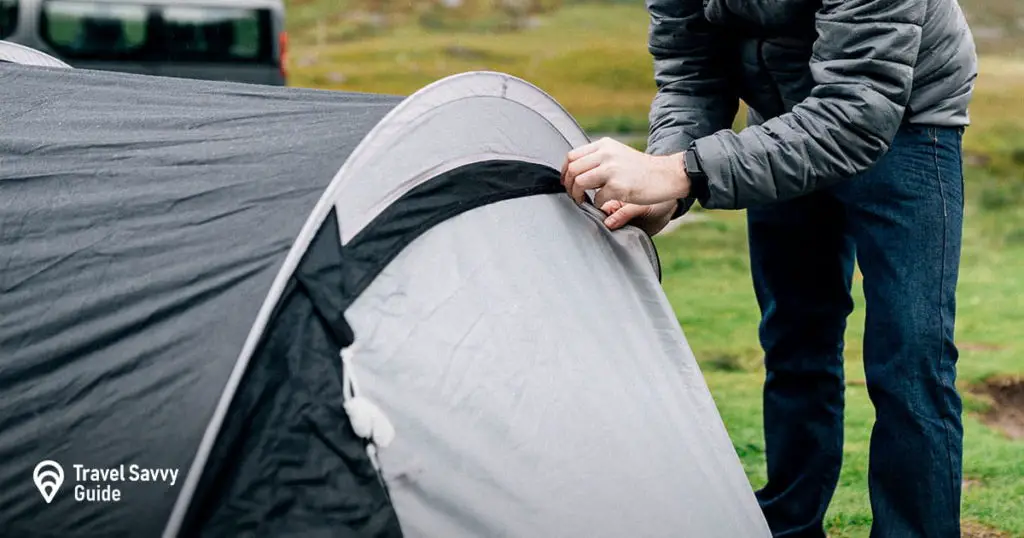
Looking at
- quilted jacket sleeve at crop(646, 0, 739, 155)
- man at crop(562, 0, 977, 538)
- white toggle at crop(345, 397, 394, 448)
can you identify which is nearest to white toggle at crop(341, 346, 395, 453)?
white toggle at crop(345, 397, 394, 448)

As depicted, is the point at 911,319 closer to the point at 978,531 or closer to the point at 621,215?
the point at 621,215

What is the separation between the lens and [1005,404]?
466 centimetres

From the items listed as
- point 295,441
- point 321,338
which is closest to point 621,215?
point 321,338

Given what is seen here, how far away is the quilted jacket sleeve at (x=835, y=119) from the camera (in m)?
2.26

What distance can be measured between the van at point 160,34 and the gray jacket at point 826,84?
732 centimetres

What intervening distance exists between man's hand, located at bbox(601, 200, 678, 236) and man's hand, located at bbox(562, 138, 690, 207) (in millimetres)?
71

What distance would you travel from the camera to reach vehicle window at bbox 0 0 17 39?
9.28m

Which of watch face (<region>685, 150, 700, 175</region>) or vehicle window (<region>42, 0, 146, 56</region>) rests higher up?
watch face (<region>685, 150, 700, 175</region>)

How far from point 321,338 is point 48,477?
47cm

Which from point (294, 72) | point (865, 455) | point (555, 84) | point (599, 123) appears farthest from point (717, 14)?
point (294, 72)

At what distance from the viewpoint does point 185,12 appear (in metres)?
9.60

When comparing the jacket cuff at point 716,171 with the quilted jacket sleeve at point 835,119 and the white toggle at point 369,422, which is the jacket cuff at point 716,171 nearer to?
the quilted jacket sleeve at point 835,119

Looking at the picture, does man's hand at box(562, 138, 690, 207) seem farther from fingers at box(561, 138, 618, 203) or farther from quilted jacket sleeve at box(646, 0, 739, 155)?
quilted jacket sleeve at box(646, 0, 739, 155)

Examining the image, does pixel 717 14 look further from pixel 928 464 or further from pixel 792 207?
pixel 928 464
